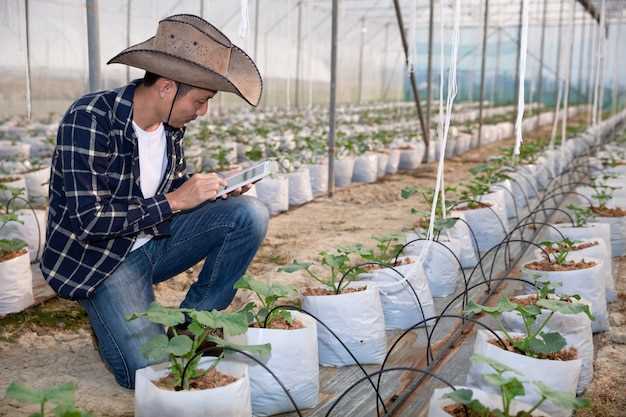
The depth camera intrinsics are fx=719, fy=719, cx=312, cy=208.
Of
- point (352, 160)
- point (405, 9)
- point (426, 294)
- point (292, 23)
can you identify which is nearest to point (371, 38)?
point (405, 9)

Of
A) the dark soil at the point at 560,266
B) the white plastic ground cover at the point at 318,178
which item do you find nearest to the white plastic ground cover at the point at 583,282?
the dark soil at the point at 560,266

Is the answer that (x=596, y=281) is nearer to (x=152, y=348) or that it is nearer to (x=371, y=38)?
(x=152, y=348)

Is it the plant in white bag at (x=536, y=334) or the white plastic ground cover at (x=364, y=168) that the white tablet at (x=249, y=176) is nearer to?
the plant in white bag at (x=536, y=334)

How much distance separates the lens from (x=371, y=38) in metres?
20.8

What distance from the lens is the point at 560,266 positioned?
308cm

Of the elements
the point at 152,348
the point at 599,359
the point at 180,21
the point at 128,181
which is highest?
the point at 180,21

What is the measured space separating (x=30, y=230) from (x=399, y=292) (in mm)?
2073

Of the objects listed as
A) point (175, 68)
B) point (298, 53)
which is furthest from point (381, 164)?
point (298, 53)

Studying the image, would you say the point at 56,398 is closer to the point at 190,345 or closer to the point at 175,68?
the point at 190,345

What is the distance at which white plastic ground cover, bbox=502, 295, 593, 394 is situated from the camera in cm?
239

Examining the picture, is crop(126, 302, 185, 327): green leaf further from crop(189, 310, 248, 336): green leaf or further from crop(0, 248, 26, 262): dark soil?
crop(0, 248, 26, 262): dark soil

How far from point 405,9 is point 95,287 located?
1551 cm

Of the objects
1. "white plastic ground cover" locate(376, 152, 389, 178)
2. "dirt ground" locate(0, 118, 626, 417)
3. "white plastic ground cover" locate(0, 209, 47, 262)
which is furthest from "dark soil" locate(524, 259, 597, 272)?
"white plastic ground cover" locate(376, 152, 389, 178)

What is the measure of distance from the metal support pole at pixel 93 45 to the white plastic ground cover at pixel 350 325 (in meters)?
1.59
